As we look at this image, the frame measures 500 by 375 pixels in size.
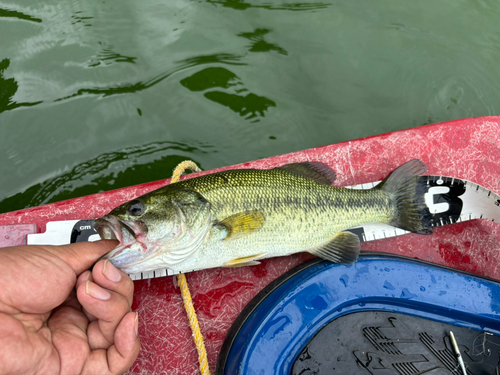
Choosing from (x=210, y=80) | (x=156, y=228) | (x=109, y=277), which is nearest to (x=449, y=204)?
(x=156, y=228)

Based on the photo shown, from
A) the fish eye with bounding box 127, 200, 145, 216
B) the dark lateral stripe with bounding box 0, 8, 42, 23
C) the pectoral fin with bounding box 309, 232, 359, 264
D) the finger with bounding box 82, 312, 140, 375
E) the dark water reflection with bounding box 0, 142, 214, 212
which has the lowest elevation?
the dark water reflection with bounding box 0, 142, 214, 212

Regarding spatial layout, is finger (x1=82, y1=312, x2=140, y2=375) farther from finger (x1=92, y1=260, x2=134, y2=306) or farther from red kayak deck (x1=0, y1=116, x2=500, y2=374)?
red kayak deck (x1=0, y1=116, x2=500, y2=374)

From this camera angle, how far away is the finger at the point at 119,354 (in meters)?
1.94

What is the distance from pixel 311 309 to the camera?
7.64 feet

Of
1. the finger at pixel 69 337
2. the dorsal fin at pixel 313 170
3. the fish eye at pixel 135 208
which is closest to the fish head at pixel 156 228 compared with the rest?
the fish eye at pixel 135 208

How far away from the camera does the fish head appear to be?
1989 millimetres

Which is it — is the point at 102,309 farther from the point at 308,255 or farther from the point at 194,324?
the point at 308,255

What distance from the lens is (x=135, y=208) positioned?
207 cm

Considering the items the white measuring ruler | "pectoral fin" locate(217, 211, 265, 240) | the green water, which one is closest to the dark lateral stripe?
the green water

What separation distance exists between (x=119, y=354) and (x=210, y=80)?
3517mm

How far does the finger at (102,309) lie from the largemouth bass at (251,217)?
19cm

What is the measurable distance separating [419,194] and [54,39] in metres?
4.87

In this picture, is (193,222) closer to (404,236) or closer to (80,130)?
(404,236)

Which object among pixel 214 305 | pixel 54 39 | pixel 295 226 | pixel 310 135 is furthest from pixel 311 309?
pixel 54 39
